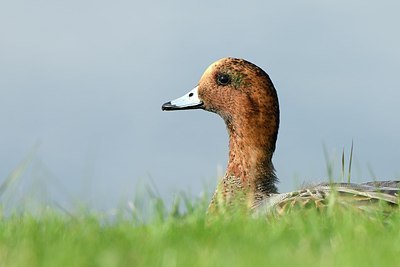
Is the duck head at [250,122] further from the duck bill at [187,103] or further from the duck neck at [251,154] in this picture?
the duck bill at [187,103]

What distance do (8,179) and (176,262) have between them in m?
2.52

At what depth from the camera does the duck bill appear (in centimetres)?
838

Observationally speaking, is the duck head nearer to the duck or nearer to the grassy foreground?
the duck

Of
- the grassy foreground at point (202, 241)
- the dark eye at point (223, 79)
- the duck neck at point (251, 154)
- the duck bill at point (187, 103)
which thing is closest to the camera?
the grassy foreground at point (202, 241)

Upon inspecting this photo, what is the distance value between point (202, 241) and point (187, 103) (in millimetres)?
3979

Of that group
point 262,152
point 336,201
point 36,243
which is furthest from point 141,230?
point 262,152

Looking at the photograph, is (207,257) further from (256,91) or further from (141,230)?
(256,91)

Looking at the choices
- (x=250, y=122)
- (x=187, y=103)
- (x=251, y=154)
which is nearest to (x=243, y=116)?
(x=250, y=122)

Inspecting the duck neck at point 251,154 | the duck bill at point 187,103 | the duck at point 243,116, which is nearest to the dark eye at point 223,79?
the duck at point 243,116

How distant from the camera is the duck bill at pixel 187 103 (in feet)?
27.5

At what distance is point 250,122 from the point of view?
25.7ft

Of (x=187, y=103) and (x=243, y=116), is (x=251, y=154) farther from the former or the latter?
(x=187, y=103)

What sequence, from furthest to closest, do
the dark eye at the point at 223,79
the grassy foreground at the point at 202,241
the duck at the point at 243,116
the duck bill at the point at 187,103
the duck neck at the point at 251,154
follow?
the duck bill at the point at 187,103
the dark eye at the point at 223,79
the duck neck at the point at 251,154
the duck at the point at 243,116
the grassy foreground at the point at 202,241

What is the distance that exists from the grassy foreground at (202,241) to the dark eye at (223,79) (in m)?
2.60
